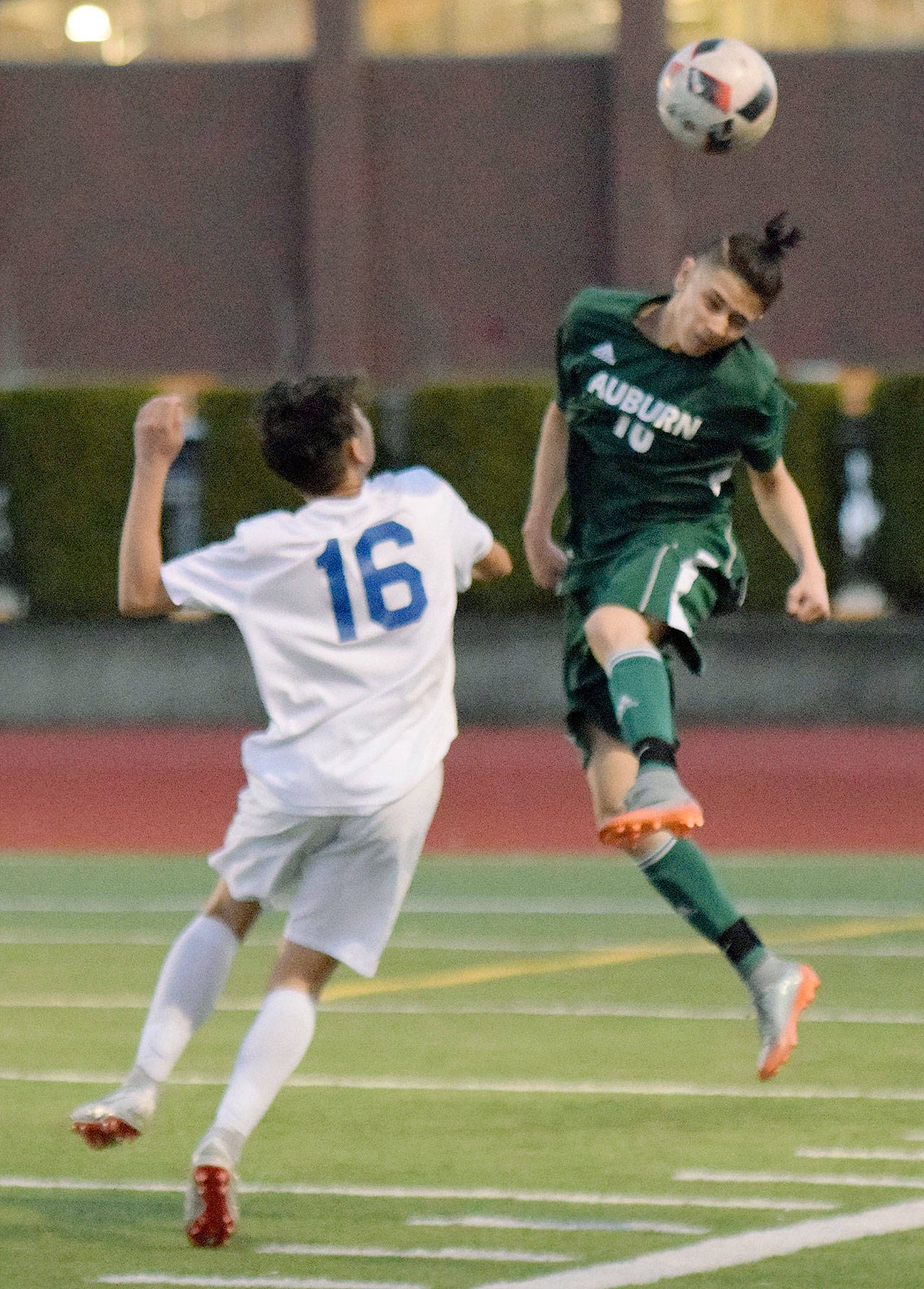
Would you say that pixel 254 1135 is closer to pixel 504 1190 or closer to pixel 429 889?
pixel 504 1190

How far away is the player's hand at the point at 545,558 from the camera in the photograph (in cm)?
701

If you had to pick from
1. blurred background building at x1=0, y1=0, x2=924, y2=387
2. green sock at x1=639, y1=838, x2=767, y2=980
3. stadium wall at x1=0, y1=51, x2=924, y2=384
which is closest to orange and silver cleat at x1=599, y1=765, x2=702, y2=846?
green sock at x1=639, y1=838, x2=767, y2=980

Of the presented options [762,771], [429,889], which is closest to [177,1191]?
[429,889]

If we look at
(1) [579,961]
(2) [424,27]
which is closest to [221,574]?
(1) [579,961]

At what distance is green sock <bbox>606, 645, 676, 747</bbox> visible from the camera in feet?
21.0

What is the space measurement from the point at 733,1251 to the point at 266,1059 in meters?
1.04

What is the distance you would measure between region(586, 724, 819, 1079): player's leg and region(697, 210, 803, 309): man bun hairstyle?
135cm

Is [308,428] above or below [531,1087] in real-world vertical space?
above

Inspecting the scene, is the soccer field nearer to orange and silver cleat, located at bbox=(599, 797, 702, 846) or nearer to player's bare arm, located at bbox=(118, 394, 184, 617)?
orange and silver cleat, located at bbox=(599, 797, 702, 846)

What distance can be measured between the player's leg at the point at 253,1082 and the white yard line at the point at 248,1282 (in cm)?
16

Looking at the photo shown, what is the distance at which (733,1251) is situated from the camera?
16.9ft

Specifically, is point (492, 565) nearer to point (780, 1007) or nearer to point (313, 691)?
point (313, 691)

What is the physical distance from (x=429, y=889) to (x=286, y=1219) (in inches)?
250

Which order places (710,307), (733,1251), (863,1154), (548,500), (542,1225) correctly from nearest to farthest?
(733,1251) → (542,1225) → (863,1154) → (710,307) → (548,500)
